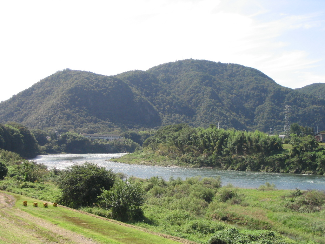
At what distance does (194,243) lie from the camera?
15.3 m

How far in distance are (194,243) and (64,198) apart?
12.2 metres

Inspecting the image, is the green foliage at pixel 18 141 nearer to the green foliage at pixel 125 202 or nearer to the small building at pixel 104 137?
the small building at pixel 104 137

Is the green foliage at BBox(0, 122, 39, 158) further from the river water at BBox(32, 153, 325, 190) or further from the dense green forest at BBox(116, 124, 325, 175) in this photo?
the dense green forest at BBox(116, 124, 325, 175)

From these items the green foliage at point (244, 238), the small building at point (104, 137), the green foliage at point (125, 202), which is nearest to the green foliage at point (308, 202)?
the green foliage at point (244, 238)

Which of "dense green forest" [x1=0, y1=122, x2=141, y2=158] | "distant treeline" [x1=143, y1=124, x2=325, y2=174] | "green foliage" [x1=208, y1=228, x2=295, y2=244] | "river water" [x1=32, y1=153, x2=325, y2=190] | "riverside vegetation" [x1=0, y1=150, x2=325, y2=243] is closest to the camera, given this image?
"green foliage" [x1=208, y1=228, x2=295, y2=244]

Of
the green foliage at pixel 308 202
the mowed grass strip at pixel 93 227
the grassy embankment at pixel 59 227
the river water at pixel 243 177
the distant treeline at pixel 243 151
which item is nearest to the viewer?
the grassy embankment at pixel 59 227

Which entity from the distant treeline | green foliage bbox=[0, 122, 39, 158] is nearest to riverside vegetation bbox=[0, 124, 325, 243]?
the distant treeline

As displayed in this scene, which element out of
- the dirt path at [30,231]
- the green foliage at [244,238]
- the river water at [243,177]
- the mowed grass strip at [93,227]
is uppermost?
the dirt path at [30,231]

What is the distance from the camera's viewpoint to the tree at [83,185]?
23078 mm

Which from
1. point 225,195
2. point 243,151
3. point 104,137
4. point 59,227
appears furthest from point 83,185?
point 104,137

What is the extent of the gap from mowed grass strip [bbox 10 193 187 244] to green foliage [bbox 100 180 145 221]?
1.95m

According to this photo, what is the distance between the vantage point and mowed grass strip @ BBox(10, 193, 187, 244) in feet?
46.3

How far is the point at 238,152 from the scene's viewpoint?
80750 mm

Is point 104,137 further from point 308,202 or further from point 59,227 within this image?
point 59,227
